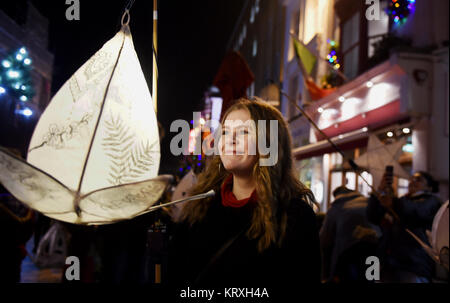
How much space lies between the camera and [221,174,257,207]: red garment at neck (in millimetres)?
1315

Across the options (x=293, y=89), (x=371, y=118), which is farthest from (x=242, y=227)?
(x=293, y=89)

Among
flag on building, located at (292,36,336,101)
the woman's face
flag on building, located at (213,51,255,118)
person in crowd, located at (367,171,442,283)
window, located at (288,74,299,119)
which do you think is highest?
window, located at (288,74,299,119)

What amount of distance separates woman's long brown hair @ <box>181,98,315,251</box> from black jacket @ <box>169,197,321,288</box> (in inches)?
1.4

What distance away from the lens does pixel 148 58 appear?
1.26 meters

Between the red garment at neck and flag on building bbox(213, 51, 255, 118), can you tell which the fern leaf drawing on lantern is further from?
flag on building bbox(213, 51, 255, 118)

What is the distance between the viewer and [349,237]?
9.24ft

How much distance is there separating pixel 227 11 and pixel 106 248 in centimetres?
158

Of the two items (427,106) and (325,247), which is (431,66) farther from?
(325,247)

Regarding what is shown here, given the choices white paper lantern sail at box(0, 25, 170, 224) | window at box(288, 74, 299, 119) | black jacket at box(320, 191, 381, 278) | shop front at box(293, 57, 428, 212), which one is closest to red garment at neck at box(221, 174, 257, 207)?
white paper lantern sail at box(0, 25, 170, 224)

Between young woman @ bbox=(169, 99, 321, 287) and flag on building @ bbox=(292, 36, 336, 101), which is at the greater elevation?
flag on building @ bbox=(292, 36, 336, 101)

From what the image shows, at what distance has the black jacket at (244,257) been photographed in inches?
46.5

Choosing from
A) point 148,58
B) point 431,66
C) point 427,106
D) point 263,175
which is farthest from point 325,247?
point 431,66

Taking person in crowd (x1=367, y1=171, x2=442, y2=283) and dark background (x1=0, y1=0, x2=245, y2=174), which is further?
person in crowd (x1=367, y1=171, x2=442, y2=283)

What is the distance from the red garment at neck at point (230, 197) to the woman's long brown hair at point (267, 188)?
0.03 m
